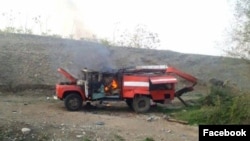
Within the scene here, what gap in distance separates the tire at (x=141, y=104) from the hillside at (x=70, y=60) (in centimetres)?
470

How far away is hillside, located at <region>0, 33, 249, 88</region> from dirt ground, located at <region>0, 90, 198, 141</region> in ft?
12.3

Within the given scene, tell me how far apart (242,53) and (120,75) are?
14.7ft

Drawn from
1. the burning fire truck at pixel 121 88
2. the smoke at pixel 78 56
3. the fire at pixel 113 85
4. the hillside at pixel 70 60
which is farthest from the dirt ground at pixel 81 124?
the smoke at pixel 78 56

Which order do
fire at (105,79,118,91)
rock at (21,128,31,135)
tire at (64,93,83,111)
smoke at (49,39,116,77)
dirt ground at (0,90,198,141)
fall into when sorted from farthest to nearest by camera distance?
1. smoke at (49,39,116,77)
2. fire at (105,79,118,91)
3. tire at (64,93,83,111)
4. dirt ground at (0,90,198,141)
5. rock at (21,128,31,135)

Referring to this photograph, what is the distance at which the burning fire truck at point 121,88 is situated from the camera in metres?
14.8

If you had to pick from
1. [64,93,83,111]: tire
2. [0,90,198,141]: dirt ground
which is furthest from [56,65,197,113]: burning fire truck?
[0,90,198,141]: dirt ground

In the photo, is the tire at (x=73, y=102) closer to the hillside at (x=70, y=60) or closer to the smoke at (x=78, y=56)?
the hillside at (x=70, y=60)

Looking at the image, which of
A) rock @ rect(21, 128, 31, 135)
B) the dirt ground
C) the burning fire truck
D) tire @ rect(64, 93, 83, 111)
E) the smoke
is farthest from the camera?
the smoke

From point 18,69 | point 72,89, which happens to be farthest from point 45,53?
point 72,89

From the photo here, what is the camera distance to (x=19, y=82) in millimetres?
18906

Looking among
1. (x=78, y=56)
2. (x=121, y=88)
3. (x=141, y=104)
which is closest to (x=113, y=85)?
(x=121, y=88)

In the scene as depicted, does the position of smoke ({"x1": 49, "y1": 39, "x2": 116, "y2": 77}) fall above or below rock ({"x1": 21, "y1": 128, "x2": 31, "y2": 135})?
above

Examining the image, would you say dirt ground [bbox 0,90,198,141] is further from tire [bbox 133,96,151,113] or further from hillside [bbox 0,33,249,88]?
hillside [bbox 0,33,249,88]

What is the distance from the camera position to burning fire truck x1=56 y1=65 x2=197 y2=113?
14.8 meters
